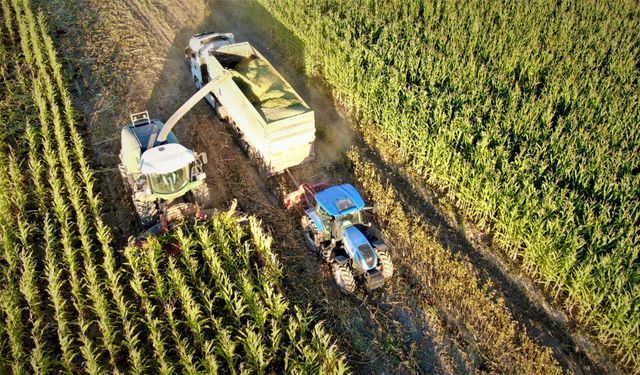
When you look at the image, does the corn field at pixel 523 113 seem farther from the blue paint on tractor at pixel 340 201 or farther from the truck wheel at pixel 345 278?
the truck wheel at pixel 345 278

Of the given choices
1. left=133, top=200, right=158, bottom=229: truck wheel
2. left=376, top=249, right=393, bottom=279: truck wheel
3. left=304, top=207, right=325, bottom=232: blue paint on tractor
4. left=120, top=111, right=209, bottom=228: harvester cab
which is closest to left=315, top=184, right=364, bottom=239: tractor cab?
left=304, top=207, right=325, bottom=232: blue paint on tractor

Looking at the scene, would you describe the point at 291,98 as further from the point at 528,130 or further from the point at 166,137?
the point at 528,130

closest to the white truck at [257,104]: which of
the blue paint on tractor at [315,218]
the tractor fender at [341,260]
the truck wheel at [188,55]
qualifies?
the truck wheel at [188,55]

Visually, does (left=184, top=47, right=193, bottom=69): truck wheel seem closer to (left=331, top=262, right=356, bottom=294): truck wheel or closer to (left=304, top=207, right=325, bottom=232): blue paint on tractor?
(left=304, top=207, right=325, bottom=232): blue paint on tractor

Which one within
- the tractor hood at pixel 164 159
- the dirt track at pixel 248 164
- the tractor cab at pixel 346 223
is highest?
the tractor hood at pixel 164 159

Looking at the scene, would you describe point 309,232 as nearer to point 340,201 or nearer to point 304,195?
point 304,195

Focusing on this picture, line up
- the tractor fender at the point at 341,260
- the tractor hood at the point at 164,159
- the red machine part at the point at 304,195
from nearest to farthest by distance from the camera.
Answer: the tractor fender at the point at 341,260 < the tractor hood at the point at 164,159 < the red machine part at the point at 304,195

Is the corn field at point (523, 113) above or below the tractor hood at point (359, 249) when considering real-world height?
above

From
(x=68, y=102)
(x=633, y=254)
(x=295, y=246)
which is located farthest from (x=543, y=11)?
(x=68, y=102)
